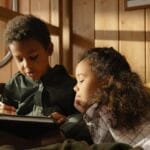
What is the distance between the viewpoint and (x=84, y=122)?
111 cm

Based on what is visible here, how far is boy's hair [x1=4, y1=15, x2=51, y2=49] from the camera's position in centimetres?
133

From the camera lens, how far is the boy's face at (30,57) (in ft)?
4.26

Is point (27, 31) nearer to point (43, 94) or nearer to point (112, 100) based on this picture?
point (43, 94)

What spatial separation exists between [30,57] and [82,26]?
73cm

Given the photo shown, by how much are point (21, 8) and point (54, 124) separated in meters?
1.42

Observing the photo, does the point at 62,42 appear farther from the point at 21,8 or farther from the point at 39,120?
the point at 39,120

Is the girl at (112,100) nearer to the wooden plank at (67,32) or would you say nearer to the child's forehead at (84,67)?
the child's forehead at (84,67)

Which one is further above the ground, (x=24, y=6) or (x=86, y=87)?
(x=24, y=6)

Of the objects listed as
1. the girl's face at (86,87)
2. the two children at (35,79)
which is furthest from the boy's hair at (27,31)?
the girl's face at (86,87)

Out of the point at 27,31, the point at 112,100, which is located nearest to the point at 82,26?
the point at 27,31

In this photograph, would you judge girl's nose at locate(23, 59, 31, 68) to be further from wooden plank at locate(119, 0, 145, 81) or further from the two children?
wooden plank at locate(119, 0, 145, 81)

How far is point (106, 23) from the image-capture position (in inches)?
74.3

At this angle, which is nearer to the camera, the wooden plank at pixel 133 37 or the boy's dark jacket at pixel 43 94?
the boy's dark jacket at pixel 43 94

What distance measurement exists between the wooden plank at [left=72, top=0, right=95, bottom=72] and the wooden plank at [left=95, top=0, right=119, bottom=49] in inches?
1.3
